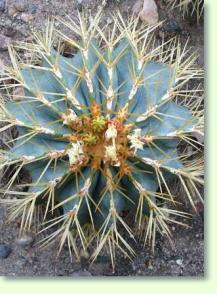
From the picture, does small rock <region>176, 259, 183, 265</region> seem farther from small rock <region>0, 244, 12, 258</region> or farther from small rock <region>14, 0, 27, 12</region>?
small rock <region>14, 0, 27, 12</region>

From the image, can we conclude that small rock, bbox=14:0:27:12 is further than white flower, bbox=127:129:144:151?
Yes

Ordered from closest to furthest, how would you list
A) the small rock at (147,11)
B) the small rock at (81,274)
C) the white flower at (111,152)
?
the white flower at (111,152), the small rock at (81,274), the small rock at (147,11)

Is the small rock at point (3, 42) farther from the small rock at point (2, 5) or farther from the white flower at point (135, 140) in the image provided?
the white flower at point (135, 140)

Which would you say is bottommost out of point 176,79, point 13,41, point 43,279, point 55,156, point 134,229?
point 43,279

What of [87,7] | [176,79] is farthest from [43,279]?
[87,7]

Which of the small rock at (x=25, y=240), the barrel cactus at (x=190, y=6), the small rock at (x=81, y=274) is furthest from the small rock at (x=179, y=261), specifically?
the barrel cactus at (x=190, y=6)

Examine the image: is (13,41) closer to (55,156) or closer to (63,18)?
(63,18)

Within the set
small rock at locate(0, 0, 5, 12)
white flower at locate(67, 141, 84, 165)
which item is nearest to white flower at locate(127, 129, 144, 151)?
white flower at locate(67, 141, 84, 165)
